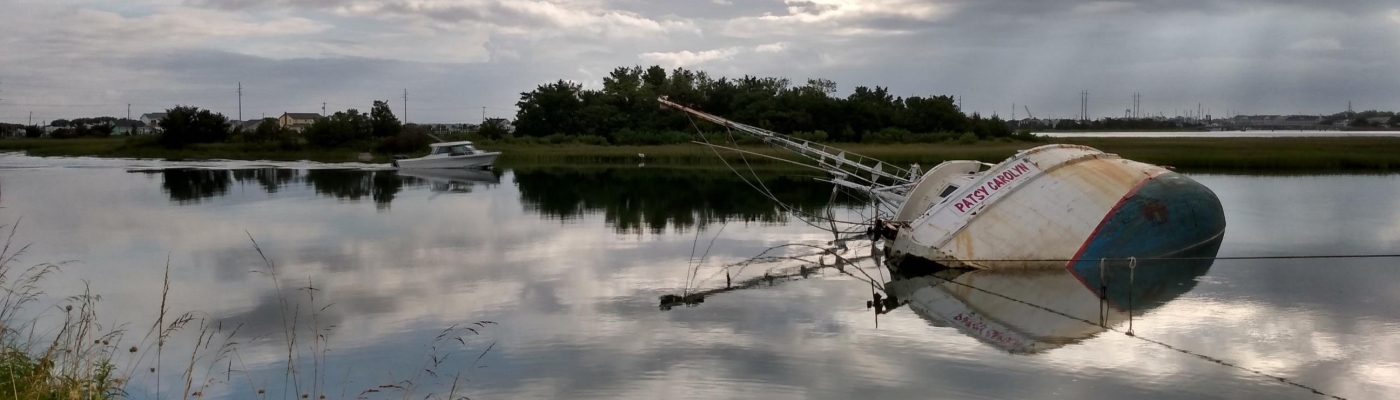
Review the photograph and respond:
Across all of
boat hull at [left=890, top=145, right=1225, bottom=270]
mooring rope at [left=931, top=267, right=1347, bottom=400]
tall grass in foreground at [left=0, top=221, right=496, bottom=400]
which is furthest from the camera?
boat hull at [left=890, top=145, right=1225, bottom=270]

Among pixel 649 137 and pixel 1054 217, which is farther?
pixel 649 137

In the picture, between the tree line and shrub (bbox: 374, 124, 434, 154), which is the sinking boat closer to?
the tree line

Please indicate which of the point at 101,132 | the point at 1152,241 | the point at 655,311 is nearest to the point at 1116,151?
the point at 1152,241

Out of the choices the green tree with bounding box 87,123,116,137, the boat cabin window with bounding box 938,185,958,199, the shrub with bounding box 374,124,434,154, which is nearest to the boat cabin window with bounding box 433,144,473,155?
the shrub with bounding box 374,124,434,154

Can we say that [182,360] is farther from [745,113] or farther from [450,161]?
[745,113]

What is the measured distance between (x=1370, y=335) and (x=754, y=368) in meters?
7.68

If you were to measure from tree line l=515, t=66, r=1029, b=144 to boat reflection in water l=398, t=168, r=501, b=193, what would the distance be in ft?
53.1

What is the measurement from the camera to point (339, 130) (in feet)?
255

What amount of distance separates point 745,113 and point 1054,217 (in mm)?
58906

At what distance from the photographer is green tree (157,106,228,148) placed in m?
78.2

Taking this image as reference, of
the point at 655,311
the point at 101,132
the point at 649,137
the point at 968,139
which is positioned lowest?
Result: the point at 655,311

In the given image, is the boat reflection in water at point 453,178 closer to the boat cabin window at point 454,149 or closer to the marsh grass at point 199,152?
the boat cabin window at point 454,149

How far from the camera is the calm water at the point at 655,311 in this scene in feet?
34.5

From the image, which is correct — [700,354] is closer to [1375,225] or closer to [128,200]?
[1375,225]
